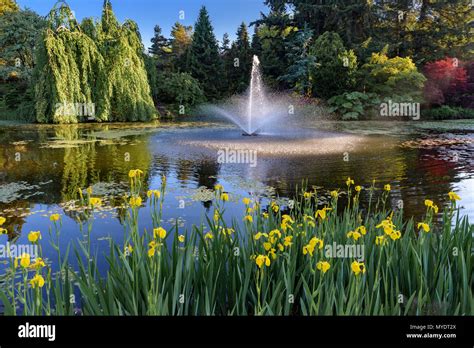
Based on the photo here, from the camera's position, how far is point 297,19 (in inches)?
312

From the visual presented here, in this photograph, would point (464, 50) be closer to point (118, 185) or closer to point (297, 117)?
point (297, 117)

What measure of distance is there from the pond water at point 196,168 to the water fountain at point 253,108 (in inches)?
78.8

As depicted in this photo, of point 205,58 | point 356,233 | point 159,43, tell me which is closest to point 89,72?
point 159,43

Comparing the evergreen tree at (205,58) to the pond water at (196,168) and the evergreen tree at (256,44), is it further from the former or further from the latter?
the pond water at (196,168)

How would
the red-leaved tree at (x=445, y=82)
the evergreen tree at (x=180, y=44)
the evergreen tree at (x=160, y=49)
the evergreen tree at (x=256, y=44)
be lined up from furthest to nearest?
the red-leaved tree at (x=445, y=82) → the evergreen tree at (x=256, y=44) → the evergreen tree at (x=160, y=49) → the evergreen tree at (x=180, y=44)

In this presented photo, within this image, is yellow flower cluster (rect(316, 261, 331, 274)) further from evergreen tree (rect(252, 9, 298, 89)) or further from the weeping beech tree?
the weeping beech tree

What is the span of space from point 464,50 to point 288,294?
1355 cm

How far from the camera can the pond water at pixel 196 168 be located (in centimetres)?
329

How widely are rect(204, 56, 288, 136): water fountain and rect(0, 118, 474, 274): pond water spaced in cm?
200

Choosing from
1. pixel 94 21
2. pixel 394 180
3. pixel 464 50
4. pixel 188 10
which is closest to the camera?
pixel 188 10

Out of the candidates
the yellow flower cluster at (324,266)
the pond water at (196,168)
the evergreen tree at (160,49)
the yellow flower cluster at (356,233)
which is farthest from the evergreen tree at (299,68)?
the yellow flower cluster at (324,266)

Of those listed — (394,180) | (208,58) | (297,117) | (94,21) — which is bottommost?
(394,180)
